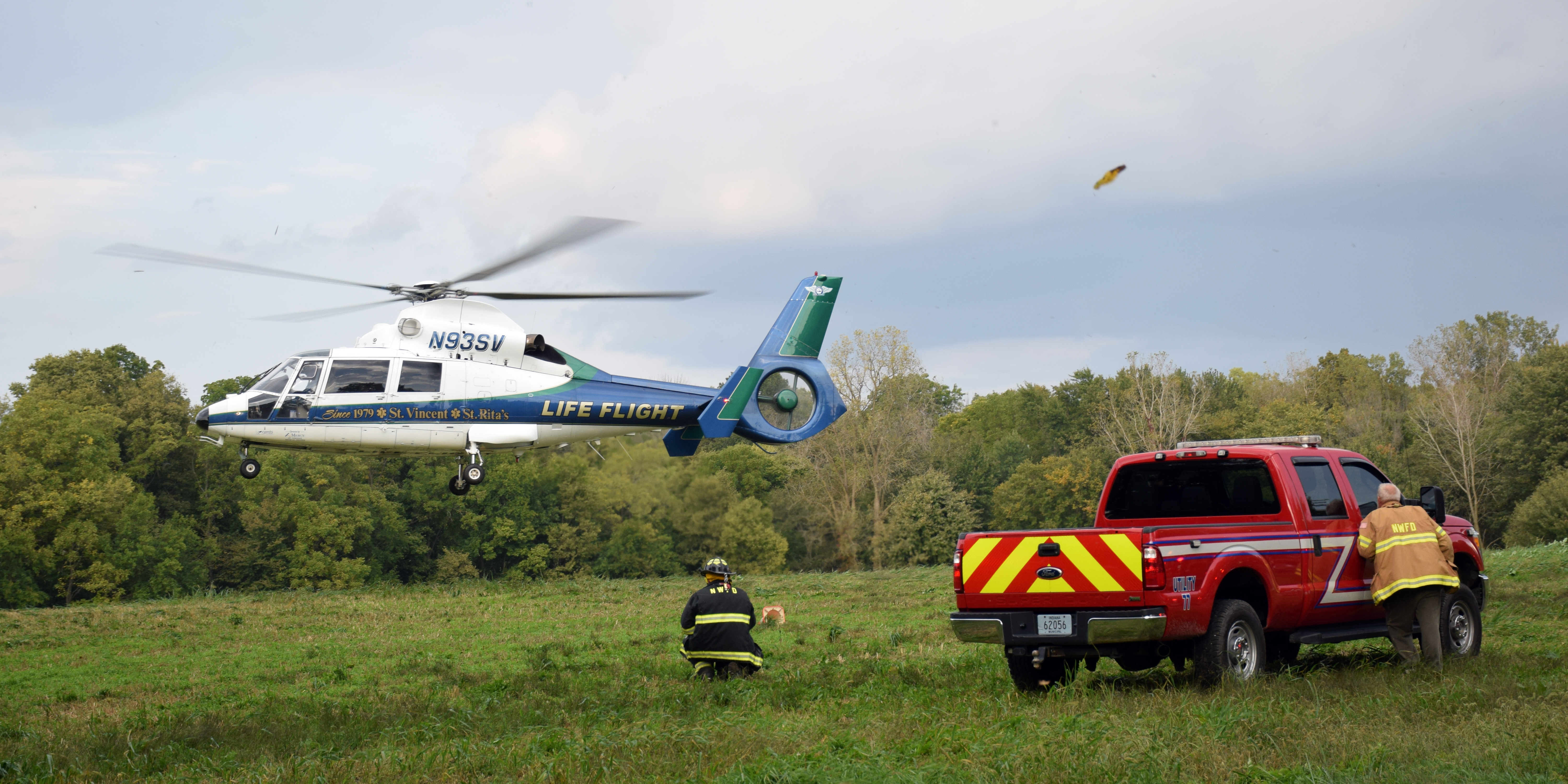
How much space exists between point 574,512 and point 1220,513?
6450 centimetres

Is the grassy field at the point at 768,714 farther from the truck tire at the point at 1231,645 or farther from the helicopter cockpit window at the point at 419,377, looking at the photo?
the helicopter cockpit window at the point at 419,377

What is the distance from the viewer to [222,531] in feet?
209

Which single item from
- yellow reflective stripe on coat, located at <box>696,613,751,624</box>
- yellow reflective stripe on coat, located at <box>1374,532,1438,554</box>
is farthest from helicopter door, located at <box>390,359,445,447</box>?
yellow reflective stripe on coat, located at <box>1374,532,1438,554</box>

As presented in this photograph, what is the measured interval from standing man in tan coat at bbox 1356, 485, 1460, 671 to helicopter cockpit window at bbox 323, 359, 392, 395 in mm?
17473

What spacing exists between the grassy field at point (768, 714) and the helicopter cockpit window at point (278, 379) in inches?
234

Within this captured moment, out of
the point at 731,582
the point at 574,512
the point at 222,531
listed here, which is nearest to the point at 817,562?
the point at 574,512

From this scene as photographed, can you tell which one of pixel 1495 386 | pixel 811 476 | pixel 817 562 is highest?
pixel 1495 386

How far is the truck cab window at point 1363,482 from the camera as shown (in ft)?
36.3

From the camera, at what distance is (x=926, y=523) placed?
64188 mm

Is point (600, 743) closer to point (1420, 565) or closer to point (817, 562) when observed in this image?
point (1420, 565)

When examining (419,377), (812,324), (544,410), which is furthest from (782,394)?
(419,377)

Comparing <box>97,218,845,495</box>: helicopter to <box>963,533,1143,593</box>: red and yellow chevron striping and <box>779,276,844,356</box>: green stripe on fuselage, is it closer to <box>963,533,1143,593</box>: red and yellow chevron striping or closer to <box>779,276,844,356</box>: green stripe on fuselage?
<box>779,276,844,356</box>: green stripe on fuselage

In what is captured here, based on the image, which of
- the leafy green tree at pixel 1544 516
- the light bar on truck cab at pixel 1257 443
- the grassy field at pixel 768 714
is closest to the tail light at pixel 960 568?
Result: the grassy field at pixel 768 714

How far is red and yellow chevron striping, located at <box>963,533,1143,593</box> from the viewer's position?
29.9ft
